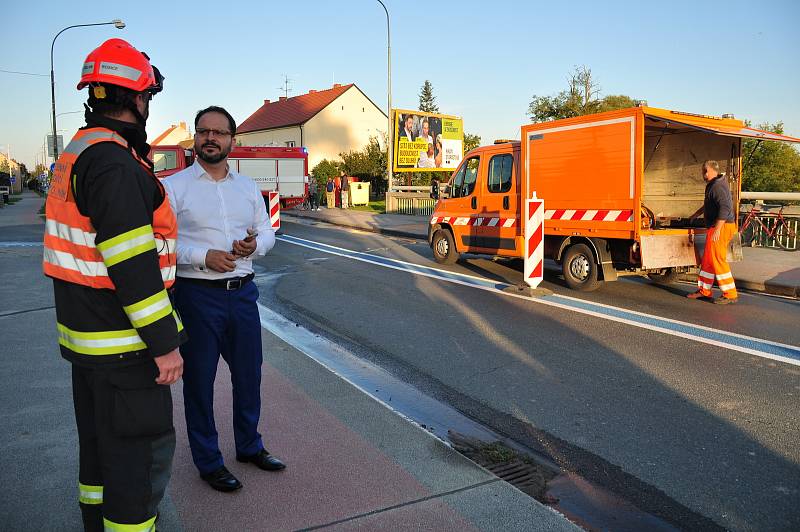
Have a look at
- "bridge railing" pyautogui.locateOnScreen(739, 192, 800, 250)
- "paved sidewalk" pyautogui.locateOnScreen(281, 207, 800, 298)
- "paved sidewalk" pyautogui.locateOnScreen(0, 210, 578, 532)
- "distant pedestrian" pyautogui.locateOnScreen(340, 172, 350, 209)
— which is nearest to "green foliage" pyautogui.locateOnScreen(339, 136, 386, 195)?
"distant pedestrian" pyautogui.locateOnScreen(340, 172, 350, 209)

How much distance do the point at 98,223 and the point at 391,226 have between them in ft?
67.4

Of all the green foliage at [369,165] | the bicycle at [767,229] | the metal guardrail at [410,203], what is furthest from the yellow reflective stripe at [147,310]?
the green foliage at [369,165]

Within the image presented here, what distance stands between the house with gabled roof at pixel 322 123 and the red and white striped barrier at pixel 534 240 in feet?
152

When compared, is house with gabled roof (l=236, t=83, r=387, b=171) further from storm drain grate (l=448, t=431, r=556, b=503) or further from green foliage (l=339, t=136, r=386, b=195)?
storm drain grate (l=448, t=431, r=556, b=503)

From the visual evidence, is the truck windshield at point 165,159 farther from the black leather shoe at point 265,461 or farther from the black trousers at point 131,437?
the black trousers at point 131,437

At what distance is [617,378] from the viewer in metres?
5.73

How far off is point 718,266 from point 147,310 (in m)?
8.46

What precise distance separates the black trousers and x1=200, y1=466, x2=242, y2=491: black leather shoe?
2.86 ft

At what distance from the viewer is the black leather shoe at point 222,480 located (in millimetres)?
3445

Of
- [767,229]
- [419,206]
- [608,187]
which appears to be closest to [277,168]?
[419,206]

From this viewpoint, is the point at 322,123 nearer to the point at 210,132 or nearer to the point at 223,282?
the point at 210,132

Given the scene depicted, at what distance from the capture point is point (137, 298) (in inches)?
92.4

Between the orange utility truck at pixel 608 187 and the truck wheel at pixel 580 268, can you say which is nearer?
the orange utility truck at pixel 608 187

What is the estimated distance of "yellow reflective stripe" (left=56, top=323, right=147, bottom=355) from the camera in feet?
7.94
